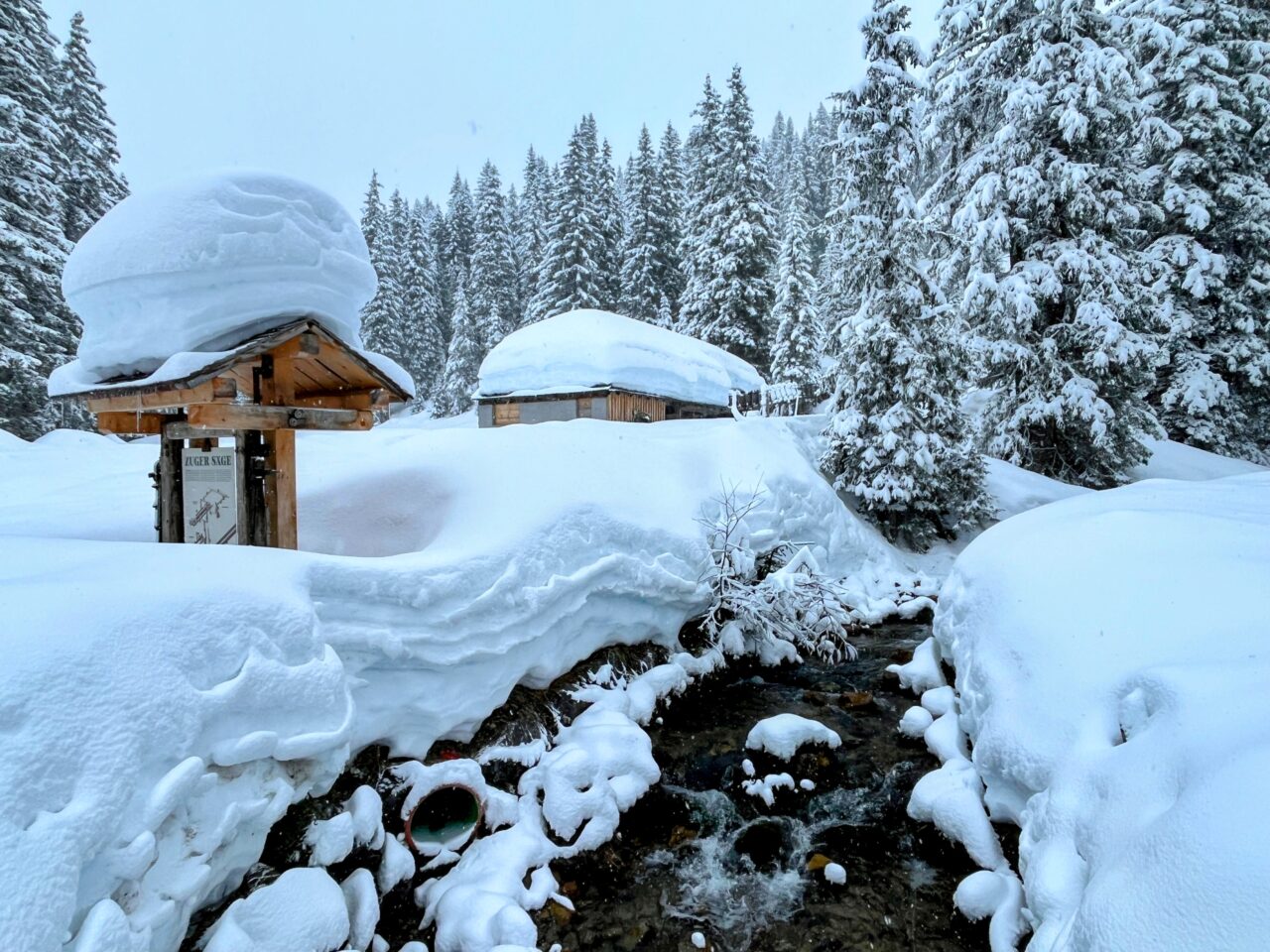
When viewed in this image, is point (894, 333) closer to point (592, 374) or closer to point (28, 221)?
point (592, 374)

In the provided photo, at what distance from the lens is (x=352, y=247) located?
5215 mm

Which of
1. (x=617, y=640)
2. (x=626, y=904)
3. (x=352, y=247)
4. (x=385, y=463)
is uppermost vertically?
(x=352, y=247)

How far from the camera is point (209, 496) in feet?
17.2

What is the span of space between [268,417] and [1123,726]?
6310mm

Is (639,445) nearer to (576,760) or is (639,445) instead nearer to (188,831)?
(576,760)

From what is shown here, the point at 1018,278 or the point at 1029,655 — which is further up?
the point at 1018,278

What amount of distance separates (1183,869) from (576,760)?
3.81 metres

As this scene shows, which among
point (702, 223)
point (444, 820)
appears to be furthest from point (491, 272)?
point (444, 820)

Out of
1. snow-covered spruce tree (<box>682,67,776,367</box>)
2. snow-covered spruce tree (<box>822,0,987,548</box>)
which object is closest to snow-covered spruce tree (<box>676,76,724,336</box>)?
snow-covered spruce tree (<box>682,67,776,367</box>)

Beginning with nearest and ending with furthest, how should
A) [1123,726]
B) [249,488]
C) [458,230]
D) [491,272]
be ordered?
[1123,726]
[249,488]
[491,272]
[458,230]

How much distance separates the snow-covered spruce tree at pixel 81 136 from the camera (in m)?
19.7

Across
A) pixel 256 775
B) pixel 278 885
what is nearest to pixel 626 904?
pixel 278 885

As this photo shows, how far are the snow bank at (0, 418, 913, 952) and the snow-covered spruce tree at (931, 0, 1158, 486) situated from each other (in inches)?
325

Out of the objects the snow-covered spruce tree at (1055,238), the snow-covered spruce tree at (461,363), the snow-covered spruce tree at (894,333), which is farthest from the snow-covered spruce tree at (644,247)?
the snow-covered spruce tree at (894,333)
